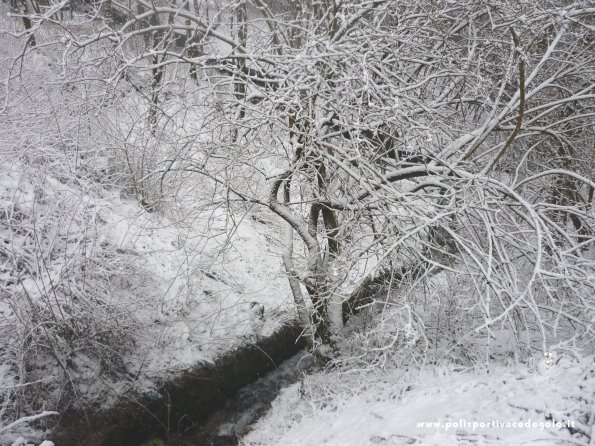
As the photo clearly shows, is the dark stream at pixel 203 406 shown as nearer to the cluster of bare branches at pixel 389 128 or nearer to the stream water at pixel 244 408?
the stream water at pixel 244 408

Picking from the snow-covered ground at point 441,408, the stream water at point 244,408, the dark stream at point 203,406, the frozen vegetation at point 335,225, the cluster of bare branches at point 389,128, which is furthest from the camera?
the stream water at point 244,408

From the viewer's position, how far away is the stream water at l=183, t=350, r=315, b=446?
219 inches

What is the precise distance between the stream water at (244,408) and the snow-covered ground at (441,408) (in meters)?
0.29

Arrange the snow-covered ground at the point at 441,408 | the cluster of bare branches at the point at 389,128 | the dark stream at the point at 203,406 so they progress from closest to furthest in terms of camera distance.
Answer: the snow-covered ground at the point at 441,408 < the cluster of bare branches at the point at 389,128 < the dark stream at the point at 203,406

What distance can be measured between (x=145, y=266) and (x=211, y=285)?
1212mm

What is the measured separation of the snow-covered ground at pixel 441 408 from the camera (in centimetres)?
289

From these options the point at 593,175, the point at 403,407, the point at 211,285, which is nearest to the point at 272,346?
the point at 211,285

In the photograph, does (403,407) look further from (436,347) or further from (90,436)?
(90,436)

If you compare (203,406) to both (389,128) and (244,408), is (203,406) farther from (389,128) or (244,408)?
(389,128)

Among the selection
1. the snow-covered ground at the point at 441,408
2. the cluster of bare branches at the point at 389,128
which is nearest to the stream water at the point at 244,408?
the snow-covered ground at the point at 441,408

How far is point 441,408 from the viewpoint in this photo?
373cm

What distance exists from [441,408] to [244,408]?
3.40 m

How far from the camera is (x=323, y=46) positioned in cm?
438

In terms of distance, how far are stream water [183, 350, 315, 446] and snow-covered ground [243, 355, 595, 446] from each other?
11.6 inches
